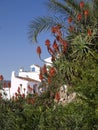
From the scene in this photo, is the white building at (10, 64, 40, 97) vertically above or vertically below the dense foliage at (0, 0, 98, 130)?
above

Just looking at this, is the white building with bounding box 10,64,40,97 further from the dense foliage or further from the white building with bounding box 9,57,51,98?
the dense foliage

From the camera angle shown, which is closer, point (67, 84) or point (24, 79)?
point (67, 84)

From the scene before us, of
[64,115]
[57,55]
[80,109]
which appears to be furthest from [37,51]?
[64,115]

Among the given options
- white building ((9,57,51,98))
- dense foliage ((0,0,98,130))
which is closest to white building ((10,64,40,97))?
white building ((9,57,51,98))

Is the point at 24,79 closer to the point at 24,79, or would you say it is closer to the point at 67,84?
the point at 24,79

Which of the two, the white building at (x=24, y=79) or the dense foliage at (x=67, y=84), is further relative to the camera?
the white building at (x=24, y=79)

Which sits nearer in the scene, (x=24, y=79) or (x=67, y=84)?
(x=67, y=84)

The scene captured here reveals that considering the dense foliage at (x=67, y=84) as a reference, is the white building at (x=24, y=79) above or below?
above

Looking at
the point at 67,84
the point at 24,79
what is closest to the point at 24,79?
the point at 24,79

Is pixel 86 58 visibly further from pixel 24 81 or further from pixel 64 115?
pixel 24 81

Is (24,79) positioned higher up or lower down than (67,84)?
higher up

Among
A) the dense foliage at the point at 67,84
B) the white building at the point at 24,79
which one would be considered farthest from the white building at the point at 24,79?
the dense foliage at the point at 67,84

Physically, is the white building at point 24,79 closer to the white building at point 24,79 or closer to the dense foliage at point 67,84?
the white building at point 24,79

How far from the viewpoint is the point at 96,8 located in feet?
41.7
